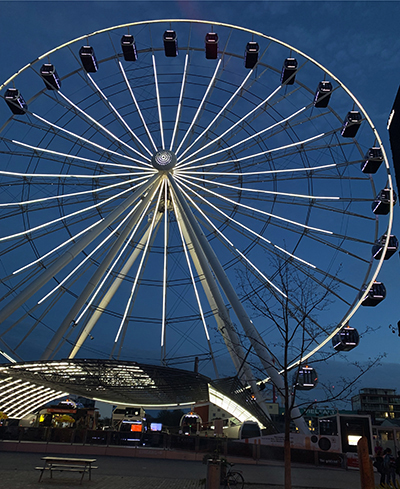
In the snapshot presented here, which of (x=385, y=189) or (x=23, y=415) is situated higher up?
(x=385, y=189)

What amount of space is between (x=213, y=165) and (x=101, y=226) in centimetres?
688

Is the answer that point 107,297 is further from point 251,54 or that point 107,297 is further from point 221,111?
point 251,54

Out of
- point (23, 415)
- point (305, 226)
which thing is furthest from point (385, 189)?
point (23, 415)

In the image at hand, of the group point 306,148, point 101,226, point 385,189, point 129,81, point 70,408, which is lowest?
point 70,408

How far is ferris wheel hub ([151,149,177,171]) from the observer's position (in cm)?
2339

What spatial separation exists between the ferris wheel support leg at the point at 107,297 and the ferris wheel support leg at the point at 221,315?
3378mm

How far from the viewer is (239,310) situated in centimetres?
2016

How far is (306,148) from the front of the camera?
24.3 metres

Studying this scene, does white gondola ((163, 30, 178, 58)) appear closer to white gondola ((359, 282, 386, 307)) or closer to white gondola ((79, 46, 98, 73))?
white gondola ((79, 46, 98, 73))

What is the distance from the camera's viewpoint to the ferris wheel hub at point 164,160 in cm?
2339

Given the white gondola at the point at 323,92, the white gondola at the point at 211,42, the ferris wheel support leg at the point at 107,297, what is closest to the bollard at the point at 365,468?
the ferris wheel support leg at the point at 107,297

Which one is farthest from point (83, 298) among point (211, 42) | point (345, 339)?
point (211, 42)

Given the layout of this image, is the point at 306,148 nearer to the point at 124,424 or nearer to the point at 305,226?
the point at 305,226

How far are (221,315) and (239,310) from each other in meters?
0.86
